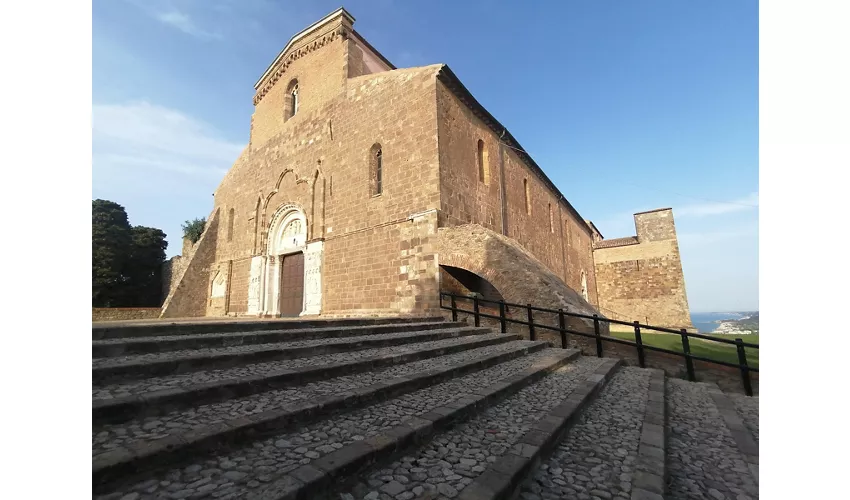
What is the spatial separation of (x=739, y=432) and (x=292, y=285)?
42.4ft

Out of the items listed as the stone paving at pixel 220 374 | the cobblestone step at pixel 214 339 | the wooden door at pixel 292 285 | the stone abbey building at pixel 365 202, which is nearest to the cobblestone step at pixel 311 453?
the stone paving at pixel 220 374

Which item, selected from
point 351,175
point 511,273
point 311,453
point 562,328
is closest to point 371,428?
point 311,453

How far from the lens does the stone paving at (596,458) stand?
2.28 meters

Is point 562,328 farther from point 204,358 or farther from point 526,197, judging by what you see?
point 526,197

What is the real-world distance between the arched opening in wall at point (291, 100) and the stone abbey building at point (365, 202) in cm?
4

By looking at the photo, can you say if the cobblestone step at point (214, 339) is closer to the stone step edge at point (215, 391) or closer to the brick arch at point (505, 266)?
the stone step edge at point (215, 391)

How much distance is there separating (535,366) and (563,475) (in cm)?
272

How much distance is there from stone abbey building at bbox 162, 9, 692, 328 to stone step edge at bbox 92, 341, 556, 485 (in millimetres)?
→ 4995

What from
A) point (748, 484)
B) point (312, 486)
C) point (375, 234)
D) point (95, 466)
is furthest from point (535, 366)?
point (375, 234)

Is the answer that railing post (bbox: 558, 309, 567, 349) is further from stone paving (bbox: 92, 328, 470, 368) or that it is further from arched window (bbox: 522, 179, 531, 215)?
arched window (bbox: 522, 179, 531, 215)

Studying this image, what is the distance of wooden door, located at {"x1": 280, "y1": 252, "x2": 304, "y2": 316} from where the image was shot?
13031 millimetres

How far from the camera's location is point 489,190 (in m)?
12.1

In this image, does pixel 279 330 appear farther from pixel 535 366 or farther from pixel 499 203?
pixel 499 203
